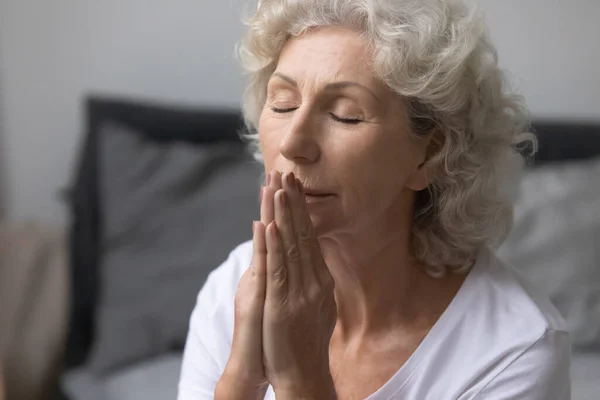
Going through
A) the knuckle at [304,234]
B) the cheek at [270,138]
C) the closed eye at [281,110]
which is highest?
the closed eye at [281,110]

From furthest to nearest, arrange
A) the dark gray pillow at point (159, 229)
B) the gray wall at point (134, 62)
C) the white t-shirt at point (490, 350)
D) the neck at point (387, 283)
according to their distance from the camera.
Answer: the gray wall at point (134, 62) < the dark gray pillow at point (159, 229) < the neck at point (387, 283) < the white t-shirt at point (490, 350)

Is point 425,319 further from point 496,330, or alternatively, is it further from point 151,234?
point 151,234

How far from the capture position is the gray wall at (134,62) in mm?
2264

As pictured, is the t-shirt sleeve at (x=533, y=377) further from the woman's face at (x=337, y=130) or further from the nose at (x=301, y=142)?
the nose at (x=301, y=142)

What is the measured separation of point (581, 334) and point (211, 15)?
58.3 inches

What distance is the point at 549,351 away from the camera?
1.12 m

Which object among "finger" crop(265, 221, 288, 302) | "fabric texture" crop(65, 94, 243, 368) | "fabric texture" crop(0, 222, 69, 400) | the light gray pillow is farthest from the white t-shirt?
"fabric texture" crop(0, 222, 69, 400)

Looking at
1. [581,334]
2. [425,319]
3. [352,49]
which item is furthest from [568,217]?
[352,49]

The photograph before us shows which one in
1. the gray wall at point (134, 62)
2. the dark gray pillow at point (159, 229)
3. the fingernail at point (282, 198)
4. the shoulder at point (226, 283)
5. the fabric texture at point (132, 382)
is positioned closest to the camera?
the fingernail at point (282, 198)

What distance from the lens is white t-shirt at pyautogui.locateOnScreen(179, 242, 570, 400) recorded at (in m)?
1.11

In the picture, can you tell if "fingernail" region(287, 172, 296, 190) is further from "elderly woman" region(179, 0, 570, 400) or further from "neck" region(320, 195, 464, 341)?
"neck" region(320, 195, 464, 341)

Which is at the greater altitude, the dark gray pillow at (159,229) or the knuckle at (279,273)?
the knuckle at (279,273)

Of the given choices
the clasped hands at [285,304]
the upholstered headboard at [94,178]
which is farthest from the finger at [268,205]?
the upholstered headboard at [94,178]

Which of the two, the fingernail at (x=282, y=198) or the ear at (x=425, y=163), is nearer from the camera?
the fingernail at (x=282, y=198)
